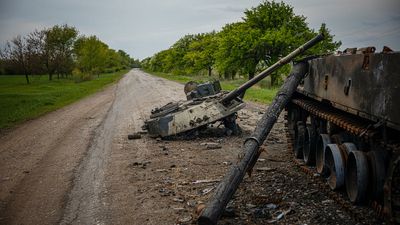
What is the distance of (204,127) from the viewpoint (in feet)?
41.6

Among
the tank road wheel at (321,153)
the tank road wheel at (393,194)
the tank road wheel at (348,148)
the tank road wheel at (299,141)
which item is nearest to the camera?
the tank road wheel at (393,194)

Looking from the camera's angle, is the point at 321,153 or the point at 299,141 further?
→ the point at 299,141

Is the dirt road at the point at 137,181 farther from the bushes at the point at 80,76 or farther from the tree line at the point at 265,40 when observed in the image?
the bushes at the point at 80,76

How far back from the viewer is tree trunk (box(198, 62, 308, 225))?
219 inches

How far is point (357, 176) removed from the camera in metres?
5.61

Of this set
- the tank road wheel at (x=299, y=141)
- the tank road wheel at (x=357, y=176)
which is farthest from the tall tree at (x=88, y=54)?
the tank road wheel at (x=357, y=176)

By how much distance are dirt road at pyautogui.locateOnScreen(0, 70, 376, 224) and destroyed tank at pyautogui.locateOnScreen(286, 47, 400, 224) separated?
515 mm

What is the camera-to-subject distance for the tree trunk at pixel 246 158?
556 cm

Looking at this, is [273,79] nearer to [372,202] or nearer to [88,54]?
[372,202]

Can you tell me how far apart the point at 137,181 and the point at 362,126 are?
15.0 ft

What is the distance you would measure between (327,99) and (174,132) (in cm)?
590

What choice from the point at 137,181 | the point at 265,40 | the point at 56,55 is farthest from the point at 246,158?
the point at 56,55

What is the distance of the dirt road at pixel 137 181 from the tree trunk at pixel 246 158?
1.43 feet

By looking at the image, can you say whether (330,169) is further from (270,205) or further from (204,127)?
(204,127)
